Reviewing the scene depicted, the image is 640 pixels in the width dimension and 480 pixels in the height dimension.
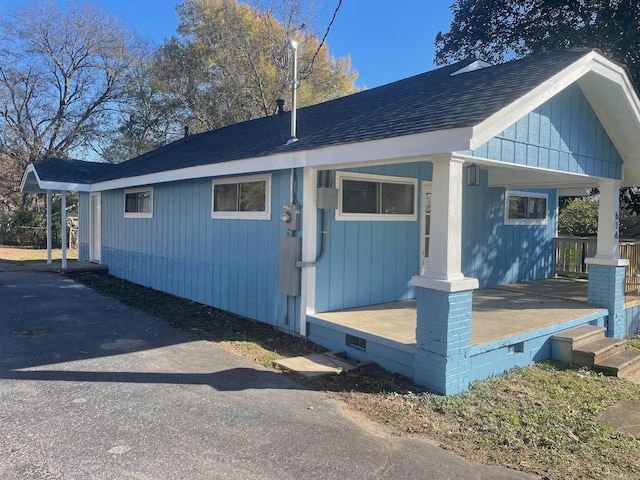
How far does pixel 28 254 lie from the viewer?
56.1 ft

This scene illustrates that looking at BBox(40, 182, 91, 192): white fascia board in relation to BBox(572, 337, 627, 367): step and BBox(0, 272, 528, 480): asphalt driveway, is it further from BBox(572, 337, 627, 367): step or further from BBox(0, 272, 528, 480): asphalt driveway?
BBox(572, 337, 627, 367): step

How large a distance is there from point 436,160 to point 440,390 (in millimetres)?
2174

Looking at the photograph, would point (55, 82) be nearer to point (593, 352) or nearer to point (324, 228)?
point (324, 228)

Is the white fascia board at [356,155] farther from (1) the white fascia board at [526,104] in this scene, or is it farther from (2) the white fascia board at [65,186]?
(2) the white fascia board at [65,186]

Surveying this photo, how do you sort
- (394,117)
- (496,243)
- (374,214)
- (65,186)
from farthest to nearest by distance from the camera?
(65,186), (496,243), (374,214), (394,117)

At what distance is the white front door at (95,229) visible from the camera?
1337cm

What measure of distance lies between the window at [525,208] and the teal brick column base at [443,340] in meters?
5.37

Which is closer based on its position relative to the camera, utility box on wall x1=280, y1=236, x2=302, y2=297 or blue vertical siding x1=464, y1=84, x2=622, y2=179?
blue vertical siding x1=464, y1=84, x2=622, y2=179

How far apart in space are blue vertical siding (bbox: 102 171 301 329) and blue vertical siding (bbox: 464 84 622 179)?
260 cm

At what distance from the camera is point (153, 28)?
25594 millimetres

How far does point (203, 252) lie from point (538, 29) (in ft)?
39.3

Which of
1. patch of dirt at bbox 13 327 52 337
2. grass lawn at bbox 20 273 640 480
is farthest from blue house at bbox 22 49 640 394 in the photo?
patch of dirt at bbox 13 327 52 337

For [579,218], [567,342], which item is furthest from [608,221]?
[579,218]

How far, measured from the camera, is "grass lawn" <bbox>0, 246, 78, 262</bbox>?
15.5 meters
